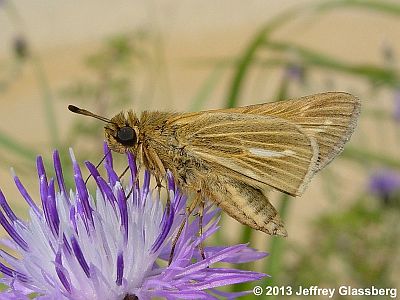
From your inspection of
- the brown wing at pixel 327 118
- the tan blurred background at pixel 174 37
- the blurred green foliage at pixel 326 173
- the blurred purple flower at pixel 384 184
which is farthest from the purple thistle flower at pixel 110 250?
the tan blurred background at pixel 174 37

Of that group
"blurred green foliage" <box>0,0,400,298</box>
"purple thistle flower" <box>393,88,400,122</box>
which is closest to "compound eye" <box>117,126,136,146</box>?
"blurred green foliage" <box>0,0,400,298</box>

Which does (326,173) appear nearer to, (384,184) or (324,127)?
(384,184)

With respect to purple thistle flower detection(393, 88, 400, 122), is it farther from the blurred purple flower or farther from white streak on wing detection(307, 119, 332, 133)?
white streak on wing detection(307, 119, 332, 133)

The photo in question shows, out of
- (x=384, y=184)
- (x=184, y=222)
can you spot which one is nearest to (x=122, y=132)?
(x=184, y=222)

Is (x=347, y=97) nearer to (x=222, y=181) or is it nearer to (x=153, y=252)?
(x=222, y=181)

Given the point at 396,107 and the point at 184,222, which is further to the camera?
the point at 396,107
